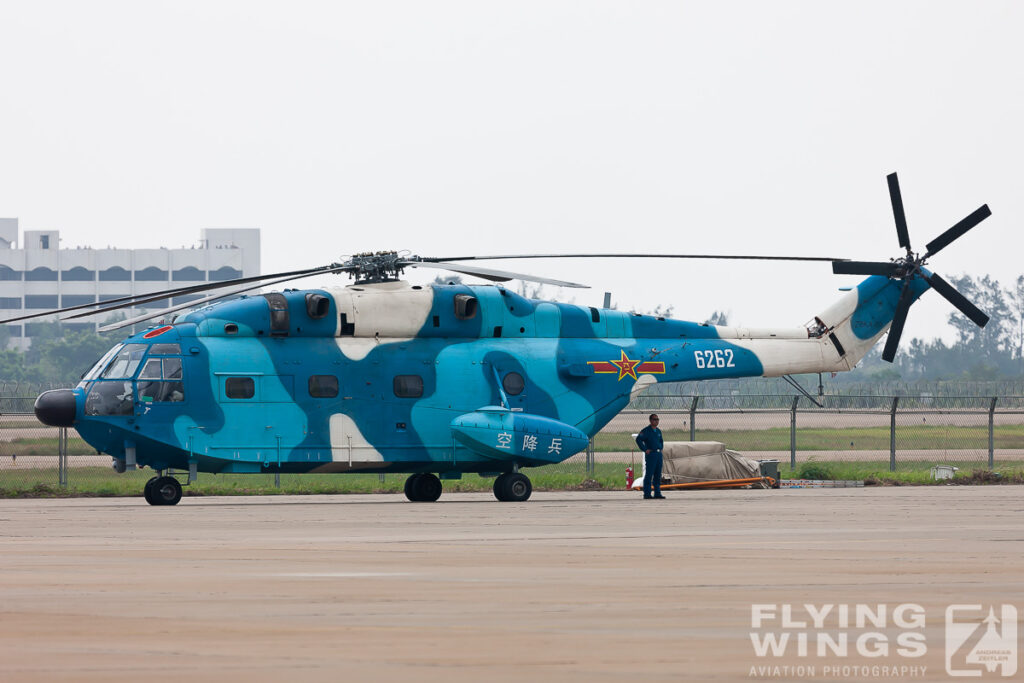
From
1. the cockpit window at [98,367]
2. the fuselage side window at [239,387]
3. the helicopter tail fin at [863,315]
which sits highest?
the helicopter tail fin at [863,315]

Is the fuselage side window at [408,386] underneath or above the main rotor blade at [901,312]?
underneath

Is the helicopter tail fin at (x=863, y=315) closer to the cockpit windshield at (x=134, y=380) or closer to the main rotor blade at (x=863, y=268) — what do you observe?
the main rotor blade at (x=863, y=268)

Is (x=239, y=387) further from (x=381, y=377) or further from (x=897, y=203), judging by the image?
(x=897, y=203)

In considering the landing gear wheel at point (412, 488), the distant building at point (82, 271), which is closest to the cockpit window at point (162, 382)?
the landing gear wheel at point (412, 488)

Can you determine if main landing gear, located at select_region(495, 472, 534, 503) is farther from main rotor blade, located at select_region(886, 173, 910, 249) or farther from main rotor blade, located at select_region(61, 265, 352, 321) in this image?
main rotor blade, located at select_region(886, 173, 910, 249)

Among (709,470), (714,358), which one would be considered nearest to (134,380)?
(714,358)

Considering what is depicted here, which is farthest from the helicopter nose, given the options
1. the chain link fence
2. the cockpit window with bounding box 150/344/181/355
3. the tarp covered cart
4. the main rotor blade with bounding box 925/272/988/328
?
the main rotor blade with bounding box 925/272/988/328

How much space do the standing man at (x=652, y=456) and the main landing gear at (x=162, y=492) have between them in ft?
27.4

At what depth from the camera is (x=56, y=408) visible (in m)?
22.6

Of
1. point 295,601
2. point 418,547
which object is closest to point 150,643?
point 295,601

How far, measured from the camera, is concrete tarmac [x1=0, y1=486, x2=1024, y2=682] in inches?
304

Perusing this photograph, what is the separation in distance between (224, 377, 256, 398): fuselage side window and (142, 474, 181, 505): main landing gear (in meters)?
1.78

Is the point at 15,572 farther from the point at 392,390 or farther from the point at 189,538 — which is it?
the point at 392,390

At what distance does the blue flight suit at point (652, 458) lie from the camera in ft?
82.7
